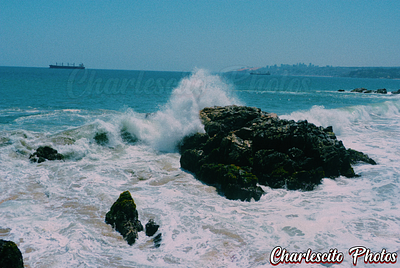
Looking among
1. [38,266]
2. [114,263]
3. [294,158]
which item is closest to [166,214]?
[114,263]

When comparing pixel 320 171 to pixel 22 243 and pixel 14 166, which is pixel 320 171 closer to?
pixel 22 243

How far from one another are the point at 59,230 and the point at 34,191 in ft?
8.54

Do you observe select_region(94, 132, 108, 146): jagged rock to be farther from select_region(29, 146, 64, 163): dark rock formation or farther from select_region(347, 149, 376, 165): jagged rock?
select_region(347, 149, 376, 165): jagged rock

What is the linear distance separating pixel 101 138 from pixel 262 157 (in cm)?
788

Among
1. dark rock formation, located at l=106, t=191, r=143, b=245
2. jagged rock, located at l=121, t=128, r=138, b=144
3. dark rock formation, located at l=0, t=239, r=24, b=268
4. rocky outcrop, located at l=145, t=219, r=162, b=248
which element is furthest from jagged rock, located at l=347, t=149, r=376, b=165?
dark rock formation, located at l=0, t=239, r=24, b=268

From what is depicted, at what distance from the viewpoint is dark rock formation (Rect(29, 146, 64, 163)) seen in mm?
10695

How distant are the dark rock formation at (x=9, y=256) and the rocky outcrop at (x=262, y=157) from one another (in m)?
5.14

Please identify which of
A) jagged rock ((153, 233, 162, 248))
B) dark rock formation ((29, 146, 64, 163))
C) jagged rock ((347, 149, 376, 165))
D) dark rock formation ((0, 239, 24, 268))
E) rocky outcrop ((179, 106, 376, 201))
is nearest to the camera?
dark rock formation ((0, 239, 24, 268))

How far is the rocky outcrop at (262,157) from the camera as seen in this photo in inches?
348

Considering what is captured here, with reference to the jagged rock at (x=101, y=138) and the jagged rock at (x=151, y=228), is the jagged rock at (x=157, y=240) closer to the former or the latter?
the jagged rock at (x=151, y=228)

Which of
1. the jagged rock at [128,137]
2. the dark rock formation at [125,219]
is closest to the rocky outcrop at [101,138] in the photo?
the jagged rock at [128,137]

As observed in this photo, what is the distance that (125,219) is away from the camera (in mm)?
6363

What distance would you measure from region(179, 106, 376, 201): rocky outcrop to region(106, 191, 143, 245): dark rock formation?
2.84 meters

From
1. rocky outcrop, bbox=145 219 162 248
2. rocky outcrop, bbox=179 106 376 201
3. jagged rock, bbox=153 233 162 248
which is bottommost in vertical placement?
jagged rock, bbox=153 233 162 248
